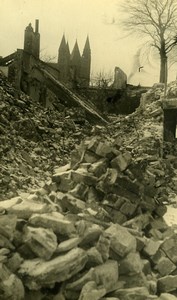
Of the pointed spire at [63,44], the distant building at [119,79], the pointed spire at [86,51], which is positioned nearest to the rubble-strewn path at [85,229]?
the distant building at [119,79]

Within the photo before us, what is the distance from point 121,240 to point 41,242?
43.6 inches

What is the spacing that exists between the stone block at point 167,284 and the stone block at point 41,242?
160cm

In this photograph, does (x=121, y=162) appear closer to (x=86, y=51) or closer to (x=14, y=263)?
(x=14, y=263)

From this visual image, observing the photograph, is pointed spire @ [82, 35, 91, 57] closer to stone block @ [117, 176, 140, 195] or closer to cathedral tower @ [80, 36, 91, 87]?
cathedral tower @ [80, 36, 91, 87]

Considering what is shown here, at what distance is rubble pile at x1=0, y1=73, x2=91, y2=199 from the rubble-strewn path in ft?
0.15

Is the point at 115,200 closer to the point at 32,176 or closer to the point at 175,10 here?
the point at 32,176

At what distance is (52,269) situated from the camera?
14.9 feet

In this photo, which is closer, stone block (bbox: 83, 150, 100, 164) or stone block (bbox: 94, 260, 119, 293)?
stone block (bbox: 94, 260, 119, 293)

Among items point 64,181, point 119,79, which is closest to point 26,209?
point 64,181

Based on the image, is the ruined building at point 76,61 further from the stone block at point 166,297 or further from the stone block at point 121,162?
the stone block at point 166,297

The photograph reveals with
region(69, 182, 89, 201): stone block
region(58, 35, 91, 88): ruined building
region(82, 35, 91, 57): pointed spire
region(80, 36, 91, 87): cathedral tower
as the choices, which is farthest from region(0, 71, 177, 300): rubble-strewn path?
region(82, 35, 91, 57): pointed spire

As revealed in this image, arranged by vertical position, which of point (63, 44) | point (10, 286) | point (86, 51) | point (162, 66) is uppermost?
point (63, 44)

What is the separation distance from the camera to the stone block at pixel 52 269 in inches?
177

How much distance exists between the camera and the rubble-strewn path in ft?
15.2
